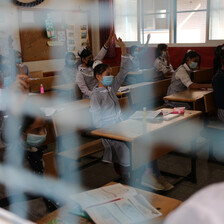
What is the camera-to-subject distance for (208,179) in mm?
2996

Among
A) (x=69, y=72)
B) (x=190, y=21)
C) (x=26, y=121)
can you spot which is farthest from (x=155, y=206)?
(x=190, y=21)

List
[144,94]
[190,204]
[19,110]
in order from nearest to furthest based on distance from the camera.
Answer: [190,204] → [19,110] → [144,94]

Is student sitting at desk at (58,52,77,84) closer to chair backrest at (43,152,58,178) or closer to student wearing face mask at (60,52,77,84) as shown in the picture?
student wearing face mask at (60,52,77,84)

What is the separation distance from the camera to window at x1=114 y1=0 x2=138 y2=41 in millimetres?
7871

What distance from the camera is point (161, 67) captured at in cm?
577

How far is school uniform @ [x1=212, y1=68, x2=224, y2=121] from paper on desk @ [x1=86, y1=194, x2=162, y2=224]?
2370 mm

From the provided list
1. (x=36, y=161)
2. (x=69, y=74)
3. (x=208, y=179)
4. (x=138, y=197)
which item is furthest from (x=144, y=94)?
(x=138, y=197)

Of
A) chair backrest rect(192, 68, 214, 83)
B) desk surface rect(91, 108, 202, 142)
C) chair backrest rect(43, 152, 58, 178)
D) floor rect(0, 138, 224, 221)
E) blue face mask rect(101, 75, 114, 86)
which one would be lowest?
floor rect(0, 138, 224, 221)

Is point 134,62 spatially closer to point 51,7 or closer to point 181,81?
point 51,7

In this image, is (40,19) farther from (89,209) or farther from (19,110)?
(89,209)

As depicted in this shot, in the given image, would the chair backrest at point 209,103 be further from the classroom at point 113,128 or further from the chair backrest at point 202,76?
the chair backrest at point 202,76

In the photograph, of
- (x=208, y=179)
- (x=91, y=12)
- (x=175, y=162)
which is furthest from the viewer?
(x=91, y=12)

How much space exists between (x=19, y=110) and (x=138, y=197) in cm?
77

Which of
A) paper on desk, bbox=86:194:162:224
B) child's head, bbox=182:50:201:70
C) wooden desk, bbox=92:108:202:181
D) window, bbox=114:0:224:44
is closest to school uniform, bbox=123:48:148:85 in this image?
window, bbox=114:0:224:44
